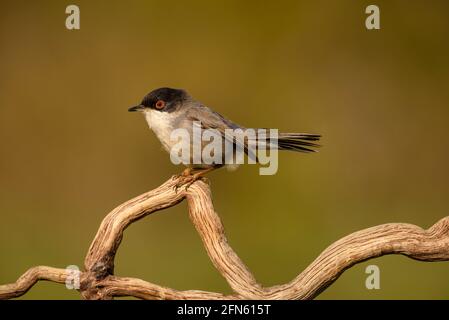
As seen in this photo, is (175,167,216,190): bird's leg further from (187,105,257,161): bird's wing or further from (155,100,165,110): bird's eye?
(155,100,165,110): bird's eye

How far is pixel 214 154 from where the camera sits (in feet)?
10.8

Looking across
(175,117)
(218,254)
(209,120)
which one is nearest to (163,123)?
(175,117)

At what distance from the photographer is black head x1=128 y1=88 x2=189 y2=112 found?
3.34m

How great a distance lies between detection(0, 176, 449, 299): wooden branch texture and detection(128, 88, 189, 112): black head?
46 cm

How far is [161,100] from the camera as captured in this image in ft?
11.0

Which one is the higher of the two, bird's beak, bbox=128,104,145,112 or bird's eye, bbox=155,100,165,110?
bird's eye, bbox=155,100,165,110

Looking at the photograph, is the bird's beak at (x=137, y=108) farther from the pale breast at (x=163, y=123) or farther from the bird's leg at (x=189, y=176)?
the bird's leg at (x=189, y=176)

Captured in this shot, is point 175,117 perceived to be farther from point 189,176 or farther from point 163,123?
point 189,176

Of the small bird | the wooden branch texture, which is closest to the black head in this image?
the small bird

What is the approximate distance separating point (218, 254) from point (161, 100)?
0.95m

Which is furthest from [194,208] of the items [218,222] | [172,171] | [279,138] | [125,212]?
[172,171]

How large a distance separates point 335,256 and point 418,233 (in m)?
0.44

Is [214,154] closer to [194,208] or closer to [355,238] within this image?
[194,208]

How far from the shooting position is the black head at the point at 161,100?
334 centimetres
